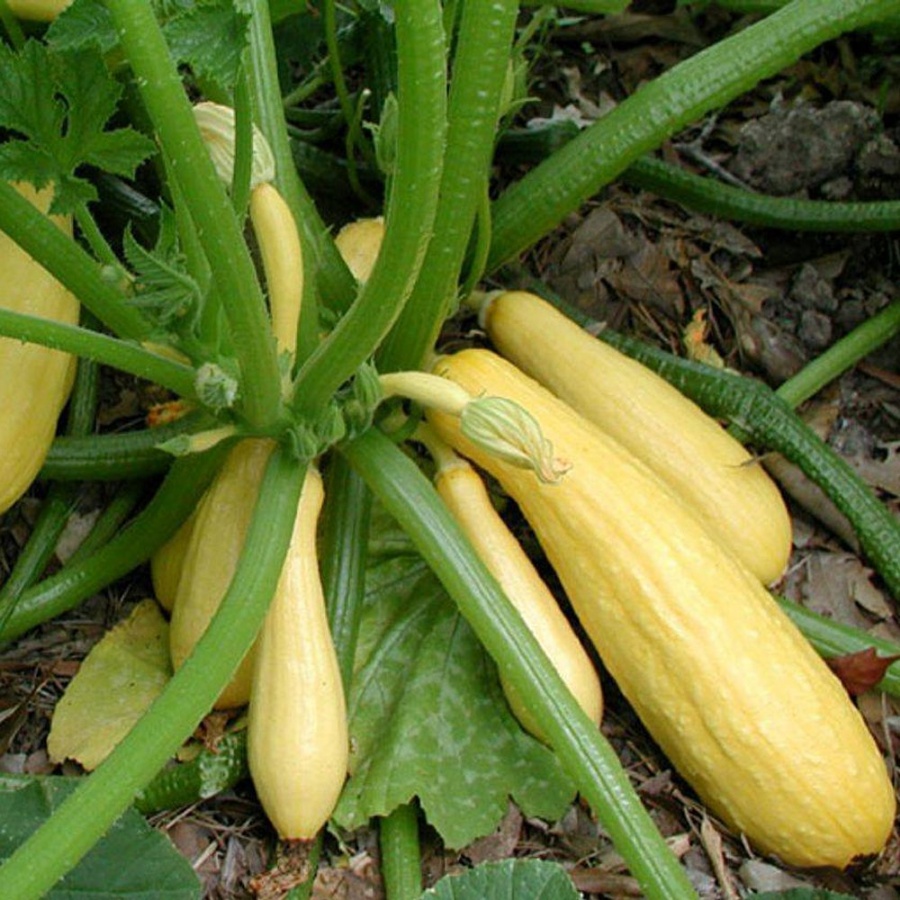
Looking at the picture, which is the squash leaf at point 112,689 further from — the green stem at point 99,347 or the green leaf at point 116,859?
the green stem at point 99,347

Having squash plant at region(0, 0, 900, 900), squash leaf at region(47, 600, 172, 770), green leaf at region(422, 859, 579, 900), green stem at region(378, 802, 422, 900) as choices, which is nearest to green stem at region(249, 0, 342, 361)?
squash plant at region(0, 0, 900, 900)

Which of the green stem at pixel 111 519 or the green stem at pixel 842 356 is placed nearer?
the green stem at pixel 111 519

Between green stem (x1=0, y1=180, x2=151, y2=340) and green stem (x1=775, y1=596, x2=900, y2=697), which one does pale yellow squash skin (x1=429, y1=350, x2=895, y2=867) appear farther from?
green stem (x1=0, y1=180, x2=151, y2=340)

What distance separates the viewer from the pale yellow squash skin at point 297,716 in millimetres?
1709

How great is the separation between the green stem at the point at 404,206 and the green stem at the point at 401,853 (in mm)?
540

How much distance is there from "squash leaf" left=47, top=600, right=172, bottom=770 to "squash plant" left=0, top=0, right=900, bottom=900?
0.28ft

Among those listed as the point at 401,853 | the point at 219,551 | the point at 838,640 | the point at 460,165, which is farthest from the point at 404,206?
the point at 838,640

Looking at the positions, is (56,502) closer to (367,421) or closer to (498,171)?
(367,421)

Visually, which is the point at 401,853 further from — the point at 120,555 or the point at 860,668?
the point at 860,668

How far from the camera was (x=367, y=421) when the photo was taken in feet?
6.04

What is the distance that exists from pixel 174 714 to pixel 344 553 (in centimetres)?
50

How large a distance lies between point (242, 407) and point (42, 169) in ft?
1.27

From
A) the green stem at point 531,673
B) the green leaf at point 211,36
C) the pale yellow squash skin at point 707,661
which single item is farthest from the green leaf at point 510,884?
the green leaf at point 211,36

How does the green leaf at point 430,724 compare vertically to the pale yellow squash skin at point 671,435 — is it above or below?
below
